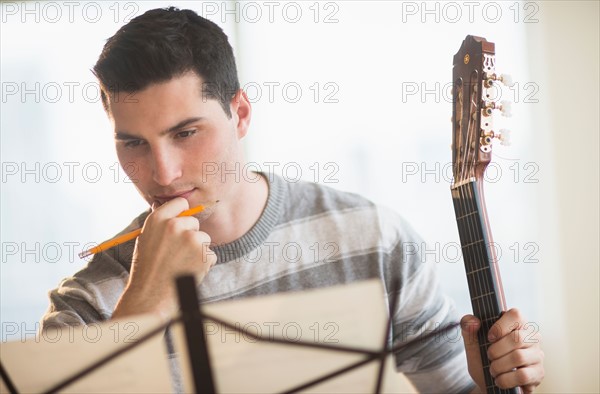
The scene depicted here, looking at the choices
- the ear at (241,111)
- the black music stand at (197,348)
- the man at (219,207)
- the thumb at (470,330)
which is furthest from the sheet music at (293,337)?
the ear at (241,111)

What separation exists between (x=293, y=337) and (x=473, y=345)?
0.43 metres

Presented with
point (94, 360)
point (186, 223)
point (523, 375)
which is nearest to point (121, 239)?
point (186, 223)

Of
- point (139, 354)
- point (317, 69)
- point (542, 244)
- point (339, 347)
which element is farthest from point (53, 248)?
point (542, 244)

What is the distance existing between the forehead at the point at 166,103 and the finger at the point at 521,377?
2.14 ft

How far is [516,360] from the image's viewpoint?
976mm

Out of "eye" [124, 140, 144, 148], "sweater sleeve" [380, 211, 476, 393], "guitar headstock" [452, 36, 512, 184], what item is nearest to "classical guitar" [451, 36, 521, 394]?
"guitar headstock" [452, 36, 512, 184]

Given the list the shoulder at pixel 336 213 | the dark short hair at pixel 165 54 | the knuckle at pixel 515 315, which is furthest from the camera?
the shoulder at pixel 336 213

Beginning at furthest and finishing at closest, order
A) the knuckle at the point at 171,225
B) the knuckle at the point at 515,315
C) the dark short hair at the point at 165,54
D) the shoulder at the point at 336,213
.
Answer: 1. the shoulder at the point at 336,213
2. the dark short hair at the point at 165,54
3. the knuckle at the point at 171,225
4. the knuckle at the point at 515,315

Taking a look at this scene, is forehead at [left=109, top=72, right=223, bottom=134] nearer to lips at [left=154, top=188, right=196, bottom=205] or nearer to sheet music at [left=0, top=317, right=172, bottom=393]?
lips at [left=154, top=188, right=196, bottom=205]

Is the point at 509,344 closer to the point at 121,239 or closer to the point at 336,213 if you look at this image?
the point at 336,213

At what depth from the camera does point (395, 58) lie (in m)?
1.42

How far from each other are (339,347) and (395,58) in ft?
2.89

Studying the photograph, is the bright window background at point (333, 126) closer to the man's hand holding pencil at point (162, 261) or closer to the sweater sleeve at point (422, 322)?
the sweater sleeve at point (422, 322)

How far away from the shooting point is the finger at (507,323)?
970mm
